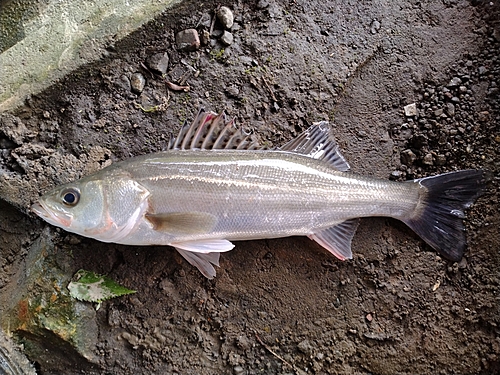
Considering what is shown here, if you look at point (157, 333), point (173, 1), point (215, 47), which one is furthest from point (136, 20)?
point (157, 333)

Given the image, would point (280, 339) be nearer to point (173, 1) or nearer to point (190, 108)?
point (190, 108)

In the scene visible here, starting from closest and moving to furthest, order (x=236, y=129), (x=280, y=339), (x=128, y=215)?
(x=128, y=215) → (x=236, y=129) → (x=280, y=339)

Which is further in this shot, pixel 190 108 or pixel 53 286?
pixel 190 108

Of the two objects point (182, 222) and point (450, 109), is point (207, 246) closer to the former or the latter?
point (182, 222)

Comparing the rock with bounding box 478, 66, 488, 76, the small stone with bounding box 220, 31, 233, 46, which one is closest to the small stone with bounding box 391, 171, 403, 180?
the rock with bounding box 478, 66, 488, 76

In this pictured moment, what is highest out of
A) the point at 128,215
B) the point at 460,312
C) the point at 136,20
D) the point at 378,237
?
the point at 136,20

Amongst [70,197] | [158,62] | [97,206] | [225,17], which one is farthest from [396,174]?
[70,197]
